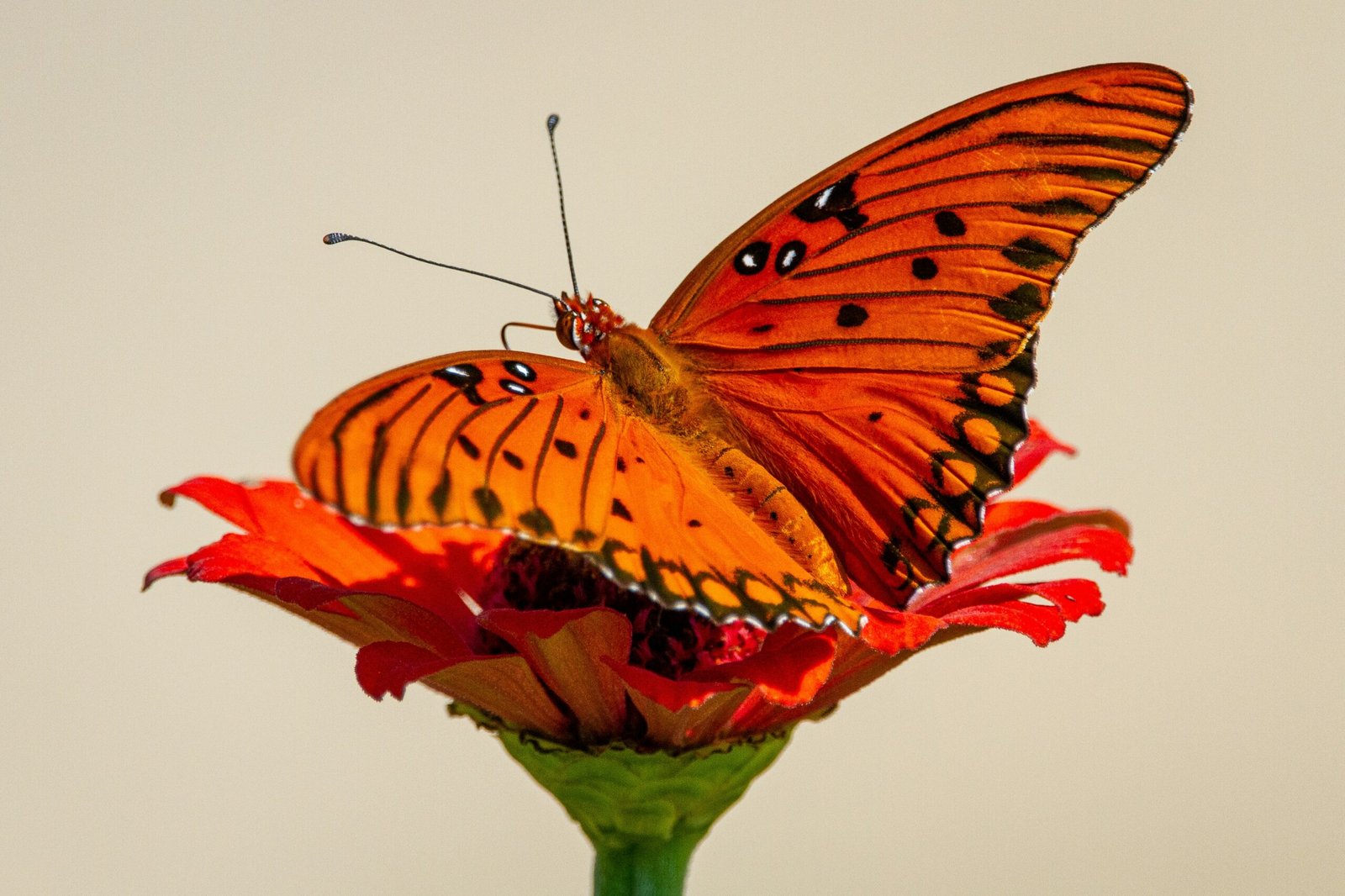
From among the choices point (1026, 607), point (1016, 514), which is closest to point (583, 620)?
point (1026, 607)

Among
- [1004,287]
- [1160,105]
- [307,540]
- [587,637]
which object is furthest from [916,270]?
[307,540]

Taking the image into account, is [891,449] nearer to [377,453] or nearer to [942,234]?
[942,234]

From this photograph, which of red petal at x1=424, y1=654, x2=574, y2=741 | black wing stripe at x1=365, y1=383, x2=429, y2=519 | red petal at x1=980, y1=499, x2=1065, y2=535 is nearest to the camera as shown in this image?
black wing stripe at x1=365, y1=383, x2=429, y2=519

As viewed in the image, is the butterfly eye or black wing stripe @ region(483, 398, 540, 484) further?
the butterfly eye

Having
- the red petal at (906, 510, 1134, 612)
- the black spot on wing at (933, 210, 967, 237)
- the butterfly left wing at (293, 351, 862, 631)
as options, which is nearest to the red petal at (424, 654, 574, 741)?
the butterfly left wing at (293, 351, 862, 631)

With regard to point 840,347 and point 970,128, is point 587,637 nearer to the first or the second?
point 840,347

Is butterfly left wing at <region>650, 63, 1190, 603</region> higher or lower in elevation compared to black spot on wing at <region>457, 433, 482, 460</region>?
higher

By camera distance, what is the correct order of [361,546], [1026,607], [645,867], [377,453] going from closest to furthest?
[377,453]
[1026,607]
[645,867]
[361,546]

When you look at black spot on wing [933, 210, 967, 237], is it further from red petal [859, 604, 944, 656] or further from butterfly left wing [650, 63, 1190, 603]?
red petal [859, 604, 944, 656]
